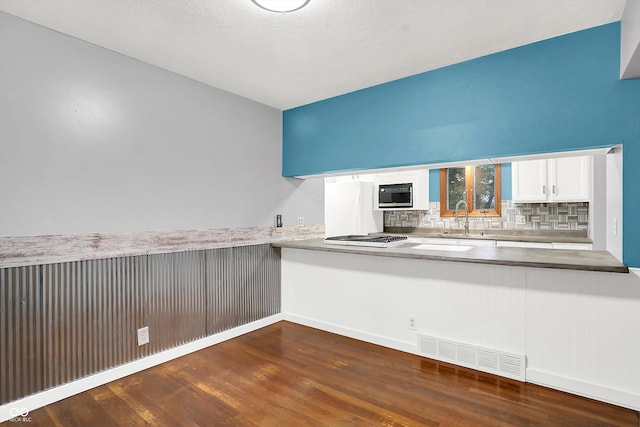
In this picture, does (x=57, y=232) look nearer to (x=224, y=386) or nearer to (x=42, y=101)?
(x=42, y=101)

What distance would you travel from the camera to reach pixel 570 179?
393cm

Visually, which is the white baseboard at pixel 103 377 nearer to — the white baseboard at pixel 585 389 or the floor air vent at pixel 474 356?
the floor air vent at pixel 474 356

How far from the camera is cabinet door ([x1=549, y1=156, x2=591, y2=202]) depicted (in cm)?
385

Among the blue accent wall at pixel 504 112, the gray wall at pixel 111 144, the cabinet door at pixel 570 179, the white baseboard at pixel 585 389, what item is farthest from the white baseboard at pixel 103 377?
the cabinet door at pixel 570 179

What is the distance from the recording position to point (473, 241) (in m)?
4.37

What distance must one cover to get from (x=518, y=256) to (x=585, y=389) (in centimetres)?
91

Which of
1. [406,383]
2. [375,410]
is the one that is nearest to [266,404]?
[375,410]

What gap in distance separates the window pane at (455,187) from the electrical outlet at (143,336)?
4.28 meters

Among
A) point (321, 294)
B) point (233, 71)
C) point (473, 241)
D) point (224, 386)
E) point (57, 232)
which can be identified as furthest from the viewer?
point (473, 241)

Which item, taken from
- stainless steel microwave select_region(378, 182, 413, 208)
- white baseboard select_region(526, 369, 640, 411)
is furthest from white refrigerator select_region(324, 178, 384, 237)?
white baseboard select_region(526, 369, 640, 411)

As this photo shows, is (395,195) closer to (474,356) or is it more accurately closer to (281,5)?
(474,356)

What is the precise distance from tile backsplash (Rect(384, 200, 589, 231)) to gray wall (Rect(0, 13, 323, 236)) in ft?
9.62

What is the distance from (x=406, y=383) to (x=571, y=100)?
7.30 feet

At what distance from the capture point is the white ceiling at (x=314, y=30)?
1925 mm
